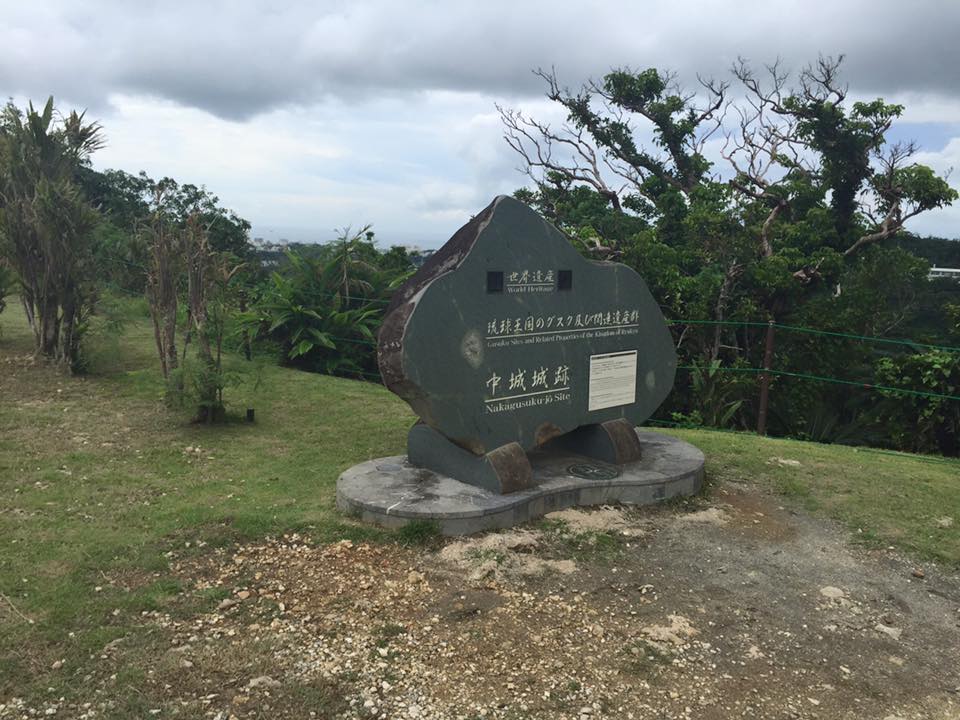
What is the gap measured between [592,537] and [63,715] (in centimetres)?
303

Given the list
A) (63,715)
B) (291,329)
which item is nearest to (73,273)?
(291,329)

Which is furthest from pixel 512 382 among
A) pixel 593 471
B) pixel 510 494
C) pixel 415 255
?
pixel 415 255

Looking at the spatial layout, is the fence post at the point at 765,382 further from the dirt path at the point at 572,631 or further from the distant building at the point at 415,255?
the distant building at the point at 415,255

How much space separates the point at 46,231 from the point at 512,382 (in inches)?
251

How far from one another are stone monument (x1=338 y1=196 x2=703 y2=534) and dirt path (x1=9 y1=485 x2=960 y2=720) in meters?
0.46

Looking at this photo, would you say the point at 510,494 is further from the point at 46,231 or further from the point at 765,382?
the point at 46,231

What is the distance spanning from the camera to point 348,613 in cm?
396

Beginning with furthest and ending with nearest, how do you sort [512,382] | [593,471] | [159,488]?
[593,471] < [159,488] < [512,382]

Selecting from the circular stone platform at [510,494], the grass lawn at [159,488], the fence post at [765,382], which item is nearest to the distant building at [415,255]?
the grass lawn at [159,488]

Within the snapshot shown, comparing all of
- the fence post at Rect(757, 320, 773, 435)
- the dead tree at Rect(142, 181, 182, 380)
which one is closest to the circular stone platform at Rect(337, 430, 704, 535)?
the fence post at Rect(757, 320, 773, 435)

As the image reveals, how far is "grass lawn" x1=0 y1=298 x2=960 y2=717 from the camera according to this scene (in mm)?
3826

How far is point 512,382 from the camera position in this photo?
5605 mm

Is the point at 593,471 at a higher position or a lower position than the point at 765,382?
lower

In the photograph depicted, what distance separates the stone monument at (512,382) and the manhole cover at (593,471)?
0.02 metres
